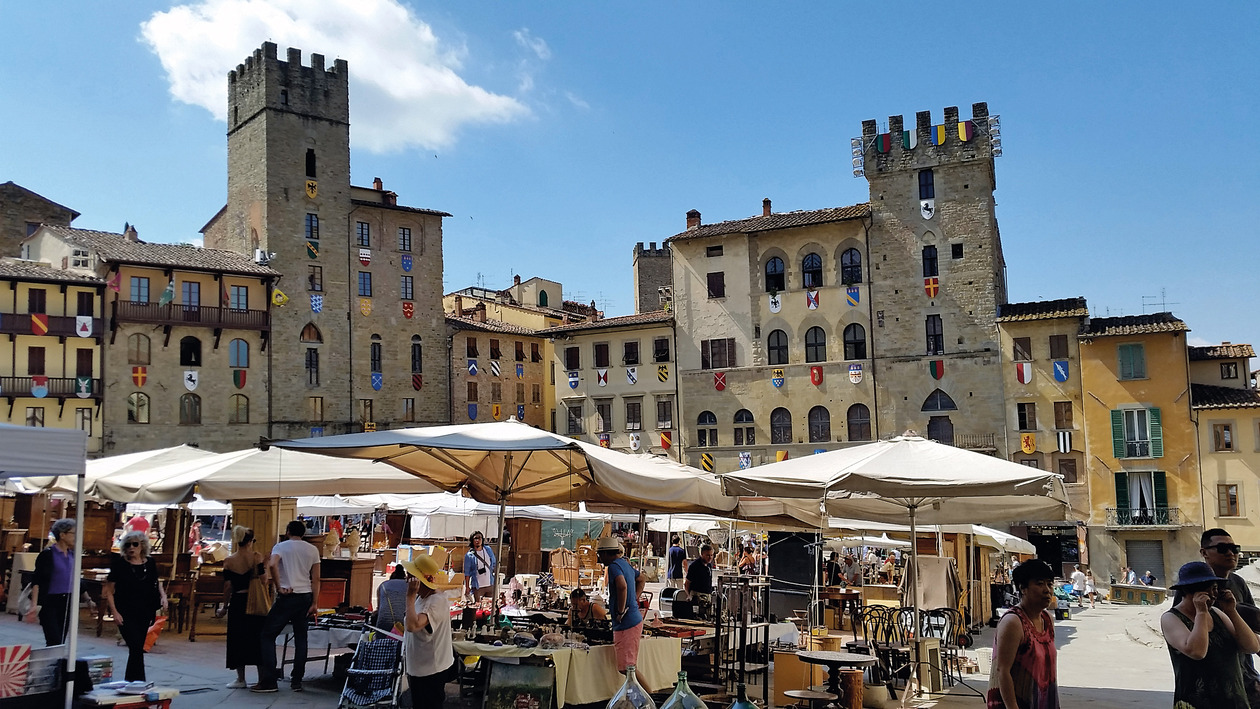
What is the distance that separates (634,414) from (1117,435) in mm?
20456

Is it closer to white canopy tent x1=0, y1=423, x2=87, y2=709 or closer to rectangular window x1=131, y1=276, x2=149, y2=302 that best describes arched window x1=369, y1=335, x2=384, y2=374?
rectangular window x1=131, y1=276, x2=149, y2=302

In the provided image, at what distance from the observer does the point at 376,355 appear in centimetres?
5403

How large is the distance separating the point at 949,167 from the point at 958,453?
37.3m

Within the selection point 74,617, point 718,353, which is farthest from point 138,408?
point 74,617

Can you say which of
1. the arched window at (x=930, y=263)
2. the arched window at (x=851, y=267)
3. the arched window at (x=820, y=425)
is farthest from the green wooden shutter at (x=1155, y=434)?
the arched window at (x=851, y=267)

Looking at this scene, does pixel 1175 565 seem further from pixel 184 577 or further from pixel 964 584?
pixel 184 577

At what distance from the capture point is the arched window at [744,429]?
46594mm

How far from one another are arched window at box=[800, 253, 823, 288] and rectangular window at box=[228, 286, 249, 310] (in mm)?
25539

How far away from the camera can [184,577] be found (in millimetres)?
14539

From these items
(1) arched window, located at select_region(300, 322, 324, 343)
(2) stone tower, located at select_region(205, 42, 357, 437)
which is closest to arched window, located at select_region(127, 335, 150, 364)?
(2) stone tower, located at select_region(205, 42, 357, 437)

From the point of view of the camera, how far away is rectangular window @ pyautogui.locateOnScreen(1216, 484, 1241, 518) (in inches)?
1592

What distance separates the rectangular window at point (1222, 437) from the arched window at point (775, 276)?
1773 cm

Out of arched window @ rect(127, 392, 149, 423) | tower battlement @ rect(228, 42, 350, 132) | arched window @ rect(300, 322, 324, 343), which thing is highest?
tower battlement @ rect(228, 42, 350, 132)

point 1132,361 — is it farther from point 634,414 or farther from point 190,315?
point 190,315
